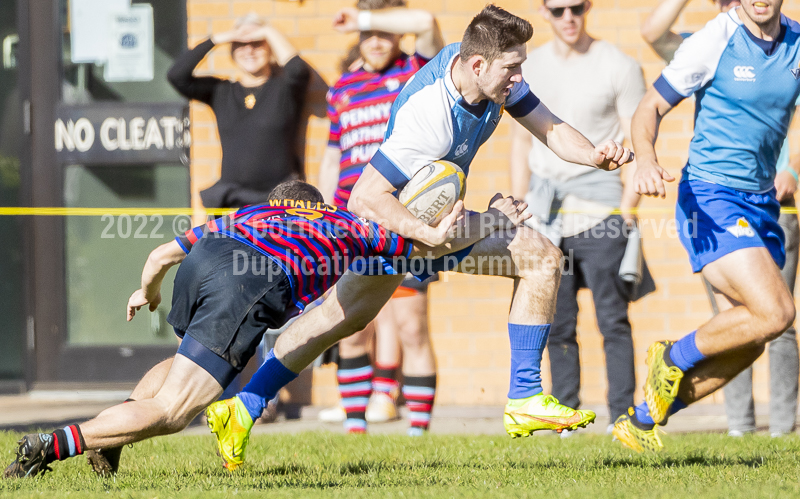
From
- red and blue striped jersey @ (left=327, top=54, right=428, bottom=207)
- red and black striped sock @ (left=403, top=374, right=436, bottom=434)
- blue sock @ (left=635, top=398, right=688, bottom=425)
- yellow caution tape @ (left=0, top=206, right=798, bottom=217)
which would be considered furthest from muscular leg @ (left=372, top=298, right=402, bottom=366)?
blue sock @ (left=635, top=398, right=688, bottom=425)

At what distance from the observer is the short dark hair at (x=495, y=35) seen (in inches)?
163

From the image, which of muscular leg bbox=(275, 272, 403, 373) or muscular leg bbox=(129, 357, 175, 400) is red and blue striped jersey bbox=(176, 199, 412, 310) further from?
muscular leg bbox=(129, 357, 175, 400)

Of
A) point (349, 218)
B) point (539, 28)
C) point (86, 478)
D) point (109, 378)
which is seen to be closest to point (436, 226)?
point (349, 218)

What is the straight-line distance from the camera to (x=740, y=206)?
466 centimetres

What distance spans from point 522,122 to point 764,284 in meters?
1.41

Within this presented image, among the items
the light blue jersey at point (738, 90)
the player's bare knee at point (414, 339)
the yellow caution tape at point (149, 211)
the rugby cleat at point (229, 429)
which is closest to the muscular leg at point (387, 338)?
the player's bare knee at point (414, 339)

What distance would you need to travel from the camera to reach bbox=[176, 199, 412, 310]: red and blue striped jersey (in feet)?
13.1

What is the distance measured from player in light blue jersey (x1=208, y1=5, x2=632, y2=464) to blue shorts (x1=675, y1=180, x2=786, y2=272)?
718 millimetres

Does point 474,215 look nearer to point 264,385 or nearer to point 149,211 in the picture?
point 264,385

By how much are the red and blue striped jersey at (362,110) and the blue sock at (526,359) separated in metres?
2.12

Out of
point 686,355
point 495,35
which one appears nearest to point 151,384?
point 495,35

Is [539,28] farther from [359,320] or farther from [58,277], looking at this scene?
[58,277]

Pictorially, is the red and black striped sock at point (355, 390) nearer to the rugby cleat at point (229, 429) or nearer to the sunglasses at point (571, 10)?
the rugby cleat at point (229, 429)

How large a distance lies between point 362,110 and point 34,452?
3210 millimetres
